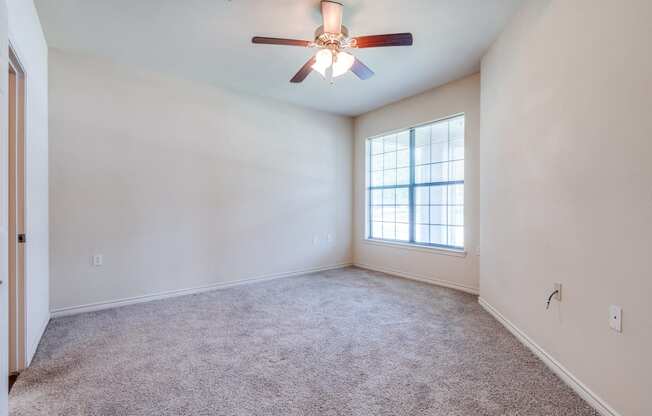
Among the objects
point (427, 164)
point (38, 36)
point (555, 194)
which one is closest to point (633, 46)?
point (555, 194)

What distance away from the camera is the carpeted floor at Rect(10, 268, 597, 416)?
5.51 ft

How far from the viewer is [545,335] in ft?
6.97

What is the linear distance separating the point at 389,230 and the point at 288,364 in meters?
3.22

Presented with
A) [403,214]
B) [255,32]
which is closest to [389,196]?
[403,214]

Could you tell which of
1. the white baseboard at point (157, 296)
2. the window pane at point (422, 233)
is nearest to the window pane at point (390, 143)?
the window pane at point (422, 233)

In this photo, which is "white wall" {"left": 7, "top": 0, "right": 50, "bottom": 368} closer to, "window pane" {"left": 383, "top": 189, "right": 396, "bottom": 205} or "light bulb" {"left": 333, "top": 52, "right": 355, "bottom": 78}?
"light bulb" {"left": 333, "top": 52, "right": 355, "bottom": 78}

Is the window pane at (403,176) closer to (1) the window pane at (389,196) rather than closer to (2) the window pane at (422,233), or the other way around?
(1) the window pane at (389,196)

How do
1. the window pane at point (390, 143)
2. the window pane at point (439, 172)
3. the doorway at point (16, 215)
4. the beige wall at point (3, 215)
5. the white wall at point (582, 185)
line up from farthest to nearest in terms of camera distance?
the window pane at point (390, 143)
the window pane at point (439, 172)
the doorway at point (16, 215)
the white wall at point (582, 185)
the beige wall at point (3, 215)

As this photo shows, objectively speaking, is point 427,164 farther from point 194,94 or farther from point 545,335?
point 194,94

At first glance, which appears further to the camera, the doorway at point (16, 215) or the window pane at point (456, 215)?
the window pane at point (456, 215)

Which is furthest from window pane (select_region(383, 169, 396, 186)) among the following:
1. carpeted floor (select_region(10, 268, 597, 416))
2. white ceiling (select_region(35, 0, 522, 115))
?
carpeted floor (select_region(10, 268, 597, 416))

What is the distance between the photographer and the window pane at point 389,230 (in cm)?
492

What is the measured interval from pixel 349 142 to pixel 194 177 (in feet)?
8.80

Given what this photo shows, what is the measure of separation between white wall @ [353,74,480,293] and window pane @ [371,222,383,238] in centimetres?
15
